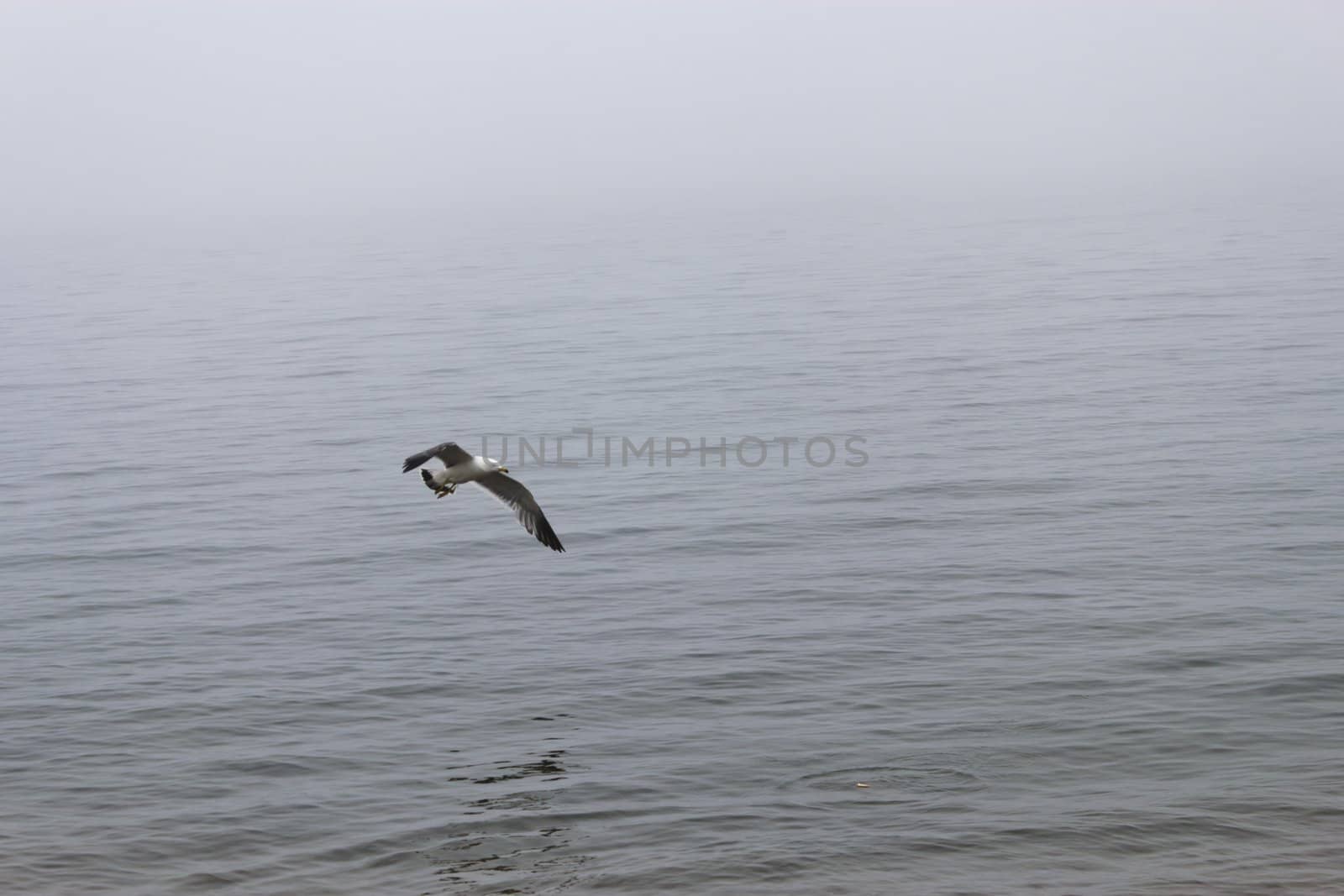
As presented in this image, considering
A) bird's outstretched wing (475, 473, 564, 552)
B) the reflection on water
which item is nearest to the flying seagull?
bird's outstretched wing (475, 473, 564, 552)

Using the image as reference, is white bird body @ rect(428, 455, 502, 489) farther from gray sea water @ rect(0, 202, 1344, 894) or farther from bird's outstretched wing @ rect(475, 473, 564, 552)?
gray sea water @ rect(0, 202, 1344, 894)

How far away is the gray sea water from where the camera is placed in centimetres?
1567

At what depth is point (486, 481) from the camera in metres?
20.4

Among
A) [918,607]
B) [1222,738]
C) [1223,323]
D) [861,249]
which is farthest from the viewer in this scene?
[861,249]

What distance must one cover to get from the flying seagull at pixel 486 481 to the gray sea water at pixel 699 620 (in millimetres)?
2034

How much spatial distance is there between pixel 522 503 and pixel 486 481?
0.56m

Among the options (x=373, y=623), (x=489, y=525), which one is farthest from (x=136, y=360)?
(x=373, y=623)

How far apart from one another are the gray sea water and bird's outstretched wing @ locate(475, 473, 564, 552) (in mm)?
1915

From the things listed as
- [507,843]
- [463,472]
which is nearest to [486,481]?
[463,472]

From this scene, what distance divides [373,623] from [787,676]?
21.8 feet

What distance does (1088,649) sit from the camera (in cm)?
2069

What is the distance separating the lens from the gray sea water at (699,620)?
51.4 ft

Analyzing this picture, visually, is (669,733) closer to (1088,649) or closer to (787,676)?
(787,676)

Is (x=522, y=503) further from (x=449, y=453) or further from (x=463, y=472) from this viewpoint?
(x=449, y=453)
